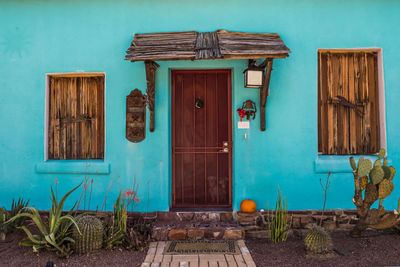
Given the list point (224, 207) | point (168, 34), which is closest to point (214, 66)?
point (168, 34)

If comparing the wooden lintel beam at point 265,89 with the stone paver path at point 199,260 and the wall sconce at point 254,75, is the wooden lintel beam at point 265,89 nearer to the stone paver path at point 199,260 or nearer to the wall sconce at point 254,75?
the wall sconce at point 254,75

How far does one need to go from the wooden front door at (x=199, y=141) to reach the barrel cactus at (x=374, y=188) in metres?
2.04

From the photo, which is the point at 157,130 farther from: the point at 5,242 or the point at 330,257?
the point at 330,257

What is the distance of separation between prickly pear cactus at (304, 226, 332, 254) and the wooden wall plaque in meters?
2.92

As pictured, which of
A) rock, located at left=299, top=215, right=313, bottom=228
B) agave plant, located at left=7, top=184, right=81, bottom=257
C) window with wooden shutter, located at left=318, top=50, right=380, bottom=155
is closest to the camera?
agave plant, located at left=7, top=184, right=81, bottom=257

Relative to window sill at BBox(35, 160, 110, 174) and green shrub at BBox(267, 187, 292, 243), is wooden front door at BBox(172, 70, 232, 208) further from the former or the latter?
window sill at BBox(35, 160, 110, 174)

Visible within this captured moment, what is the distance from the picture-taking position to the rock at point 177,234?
14.7ft

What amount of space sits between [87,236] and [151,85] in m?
2.37

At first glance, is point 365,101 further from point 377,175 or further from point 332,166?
point 377,175

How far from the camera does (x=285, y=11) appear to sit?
4969 millimetres

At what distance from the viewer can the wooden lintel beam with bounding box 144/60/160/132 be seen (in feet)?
15.1

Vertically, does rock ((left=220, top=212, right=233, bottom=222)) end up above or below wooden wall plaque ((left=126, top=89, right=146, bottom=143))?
below

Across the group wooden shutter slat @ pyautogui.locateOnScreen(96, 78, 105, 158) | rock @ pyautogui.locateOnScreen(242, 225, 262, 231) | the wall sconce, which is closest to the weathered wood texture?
the wall sconce

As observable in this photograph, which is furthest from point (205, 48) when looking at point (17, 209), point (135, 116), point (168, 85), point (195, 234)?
point (17, 209)
